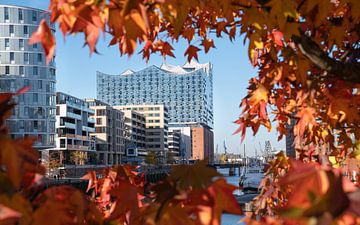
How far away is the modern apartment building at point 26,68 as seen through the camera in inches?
2036

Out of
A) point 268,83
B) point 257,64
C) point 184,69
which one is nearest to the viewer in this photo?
point 268,83

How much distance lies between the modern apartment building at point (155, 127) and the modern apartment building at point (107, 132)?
1747 cm

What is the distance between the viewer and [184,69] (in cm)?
18425

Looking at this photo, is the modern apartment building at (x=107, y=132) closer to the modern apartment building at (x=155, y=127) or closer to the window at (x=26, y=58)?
the modern apartment building at (x=155, y=127)

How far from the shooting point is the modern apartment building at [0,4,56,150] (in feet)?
170

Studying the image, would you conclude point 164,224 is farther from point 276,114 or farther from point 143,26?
point 276,114

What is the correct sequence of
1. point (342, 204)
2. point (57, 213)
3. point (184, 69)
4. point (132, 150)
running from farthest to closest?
point (184, 69) → point (132, 150) → point (57, 213) → point (342, 204)

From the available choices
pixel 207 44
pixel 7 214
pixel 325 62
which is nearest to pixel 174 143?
pixel 207 44

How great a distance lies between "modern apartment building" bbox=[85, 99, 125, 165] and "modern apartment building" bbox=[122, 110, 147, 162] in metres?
4.27

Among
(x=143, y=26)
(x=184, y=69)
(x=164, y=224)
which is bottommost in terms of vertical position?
(x=164, y=224)

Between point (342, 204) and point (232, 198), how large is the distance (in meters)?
0.30

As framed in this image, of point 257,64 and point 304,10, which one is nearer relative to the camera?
Result: point 304,10

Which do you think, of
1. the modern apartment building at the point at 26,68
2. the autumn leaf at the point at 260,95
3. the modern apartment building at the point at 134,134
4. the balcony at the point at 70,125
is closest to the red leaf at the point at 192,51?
the autumn leaf at the point at 260,95

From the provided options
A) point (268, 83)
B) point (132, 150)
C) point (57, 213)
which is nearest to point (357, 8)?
point (268, 83)
